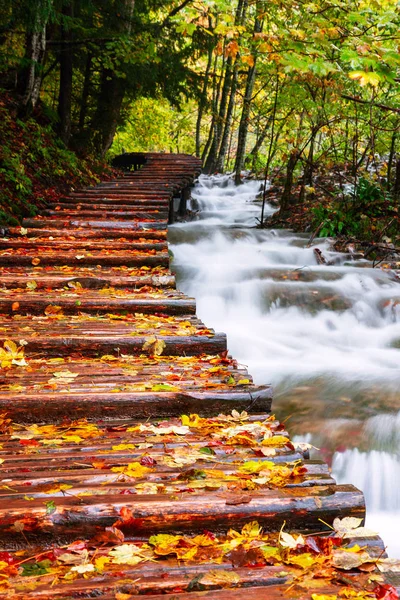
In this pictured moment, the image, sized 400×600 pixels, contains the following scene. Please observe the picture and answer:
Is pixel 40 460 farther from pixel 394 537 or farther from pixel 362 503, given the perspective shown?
pixel 394 537

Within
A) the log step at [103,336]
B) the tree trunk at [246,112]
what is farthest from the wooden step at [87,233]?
the tree trunk at [246,112]

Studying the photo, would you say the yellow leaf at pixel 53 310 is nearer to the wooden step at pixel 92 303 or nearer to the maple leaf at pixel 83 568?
the wooden step at pixel 92 303

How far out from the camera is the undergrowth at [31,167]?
777 cm

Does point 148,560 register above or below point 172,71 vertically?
below

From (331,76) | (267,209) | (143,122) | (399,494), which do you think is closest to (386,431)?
(399,494)

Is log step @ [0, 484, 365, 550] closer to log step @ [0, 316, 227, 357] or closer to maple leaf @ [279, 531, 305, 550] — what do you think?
maple leaf @ [279, 531, 305, 550]

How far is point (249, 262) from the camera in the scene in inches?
391

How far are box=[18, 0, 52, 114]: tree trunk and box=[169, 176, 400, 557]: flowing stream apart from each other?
4154 mm

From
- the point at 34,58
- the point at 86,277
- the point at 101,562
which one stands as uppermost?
the point at 34,58

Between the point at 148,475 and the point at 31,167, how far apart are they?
8103 mm

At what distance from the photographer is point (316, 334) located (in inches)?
282

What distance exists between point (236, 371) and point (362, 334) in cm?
446

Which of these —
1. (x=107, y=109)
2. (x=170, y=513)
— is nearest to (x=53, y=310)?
(x=170, y=513)

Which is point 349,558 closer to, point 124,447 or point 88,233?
point 124,447
